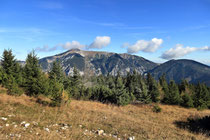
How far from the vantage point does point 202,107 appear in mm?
39812

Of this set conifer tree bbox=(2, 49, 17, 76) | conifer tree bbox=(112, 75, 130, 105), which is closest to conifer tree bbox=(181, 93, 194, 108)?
conifer tree bbox=(112, 75, 130, 105)

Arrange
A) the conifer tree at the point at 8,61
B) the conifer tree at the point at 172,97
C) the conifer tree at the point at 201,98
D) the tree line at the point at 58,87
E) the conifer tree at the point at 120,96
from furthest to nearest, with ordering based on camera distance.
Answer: the conifer tree at the point at 172,97
the conifer tree at the point at 201,98
the conifer tree at the point at 120,96
the conifer tree at the point at 8,61
the tree line at the point at 58,87

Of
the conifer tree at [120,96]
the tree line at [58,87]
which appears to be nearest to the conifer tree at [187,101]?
the tree line at [58,87]

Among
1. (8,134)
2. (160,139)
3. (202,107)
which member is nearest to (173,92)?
(202,107)

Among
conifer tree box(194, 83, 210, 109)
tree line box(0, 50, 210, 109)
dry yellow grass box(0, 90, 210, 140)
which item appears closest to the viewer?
dry yellow grass box(0, 90, 210, 140)

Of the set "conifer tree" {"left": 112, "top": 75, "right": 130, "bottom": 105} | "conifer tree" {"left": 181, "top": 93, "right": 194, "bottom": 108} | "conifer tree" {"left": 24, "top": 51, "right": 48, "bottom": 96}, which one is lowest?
"conifer tree" {"left": 181, "top": 93, "right": 194, "bottom": 108}

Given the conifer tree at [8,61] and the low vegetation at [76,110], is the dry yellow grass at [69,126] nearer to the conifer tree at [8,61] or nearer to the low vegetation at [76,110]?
the low vegetation at [76,110]

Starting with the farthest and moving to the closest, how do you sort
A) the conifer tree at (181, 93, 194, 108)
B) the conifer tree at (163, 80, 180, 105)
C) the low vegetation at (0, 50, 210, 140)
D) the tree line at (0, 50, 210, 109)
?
the conifer tree at (163, 80, 180, 105) → the conifer tree at (181, 93, 194, 108) → the tree line at (0, 50, 210, 109) → the low vegetation at (0, 50, 210, 140)

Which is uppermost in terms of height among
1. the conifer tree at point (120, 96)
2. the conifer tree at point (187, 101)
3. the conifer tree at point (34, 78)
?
the conifer tree at point (34, 78)

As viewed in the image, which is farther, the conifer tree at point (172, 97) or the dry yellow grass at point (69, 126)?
the conifer tree at point (172, 97)

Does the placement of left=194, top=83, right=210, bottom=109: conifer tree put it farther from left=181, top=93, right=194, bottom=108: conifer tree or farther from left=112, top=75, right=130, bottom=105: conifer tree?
left=112, top=75, right=130, bottom=105: conifer tree

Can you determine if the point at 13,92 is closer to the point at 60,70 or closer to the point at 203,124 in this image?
Answer: the point at 60,70

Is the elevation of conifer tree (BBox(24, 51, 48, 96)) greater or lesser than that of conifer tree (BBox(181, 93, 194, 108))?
greater

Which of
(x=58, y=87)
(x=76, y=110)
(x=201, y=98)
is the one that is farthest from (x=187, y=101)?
(x=58, y=87)
